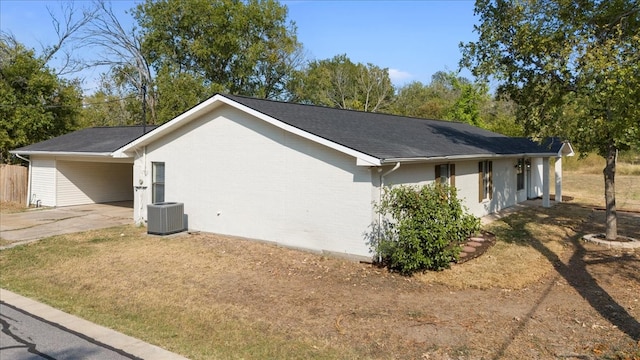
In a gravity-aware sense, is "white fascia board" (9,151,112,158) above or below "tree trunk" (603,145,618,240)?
above

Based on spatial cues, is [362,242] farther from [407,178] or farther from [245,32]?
[245,32]

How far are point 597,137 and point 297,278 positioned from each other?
7.96 meters

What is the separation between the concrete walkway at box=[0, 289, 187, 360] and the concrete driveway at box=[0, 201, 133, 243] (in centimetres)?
613

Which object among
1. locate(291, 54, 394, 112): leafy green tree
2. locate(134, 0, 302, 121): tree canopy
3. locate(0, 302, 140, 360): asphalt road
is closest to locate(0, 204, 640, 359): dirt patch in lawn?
locate(0, 302, 140, 360): asphalt road

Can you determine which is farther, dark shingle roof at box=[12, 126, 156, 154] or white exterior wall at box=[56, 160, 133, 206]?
white exterior wall at box=[56, 160, 133, 206]

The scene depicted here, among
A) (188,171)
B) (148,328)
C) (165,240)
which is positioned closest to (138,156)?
(188,171)

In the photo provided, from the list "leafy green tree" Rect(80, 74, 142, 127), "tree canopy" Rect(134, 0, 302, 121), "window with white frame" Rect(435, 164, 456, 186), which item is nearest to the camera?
"window with white frame" Rect(435, 164, 456, 186)

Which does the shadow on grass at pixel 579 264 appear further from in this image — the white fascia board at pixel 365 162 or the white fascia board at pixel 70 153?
the white fascia board at pixel 70 153

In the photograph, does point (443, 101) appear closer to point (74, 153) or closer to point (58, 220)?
point (74, 153)

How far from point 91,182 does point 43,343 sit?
17.1 metres

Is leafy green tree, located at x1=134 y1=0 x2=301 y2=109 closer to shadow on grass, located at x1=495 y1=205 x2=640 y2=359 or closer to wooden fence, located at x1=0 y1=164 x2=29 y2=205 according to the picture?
wooden fence, located at x1=0 y1=164 x2=29 y2=205

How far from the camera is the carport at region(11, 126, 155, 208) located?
1923 cm

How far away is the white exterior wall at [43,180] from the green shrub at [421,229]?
1639 centimetres

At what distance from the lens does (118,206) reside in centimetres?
2047
